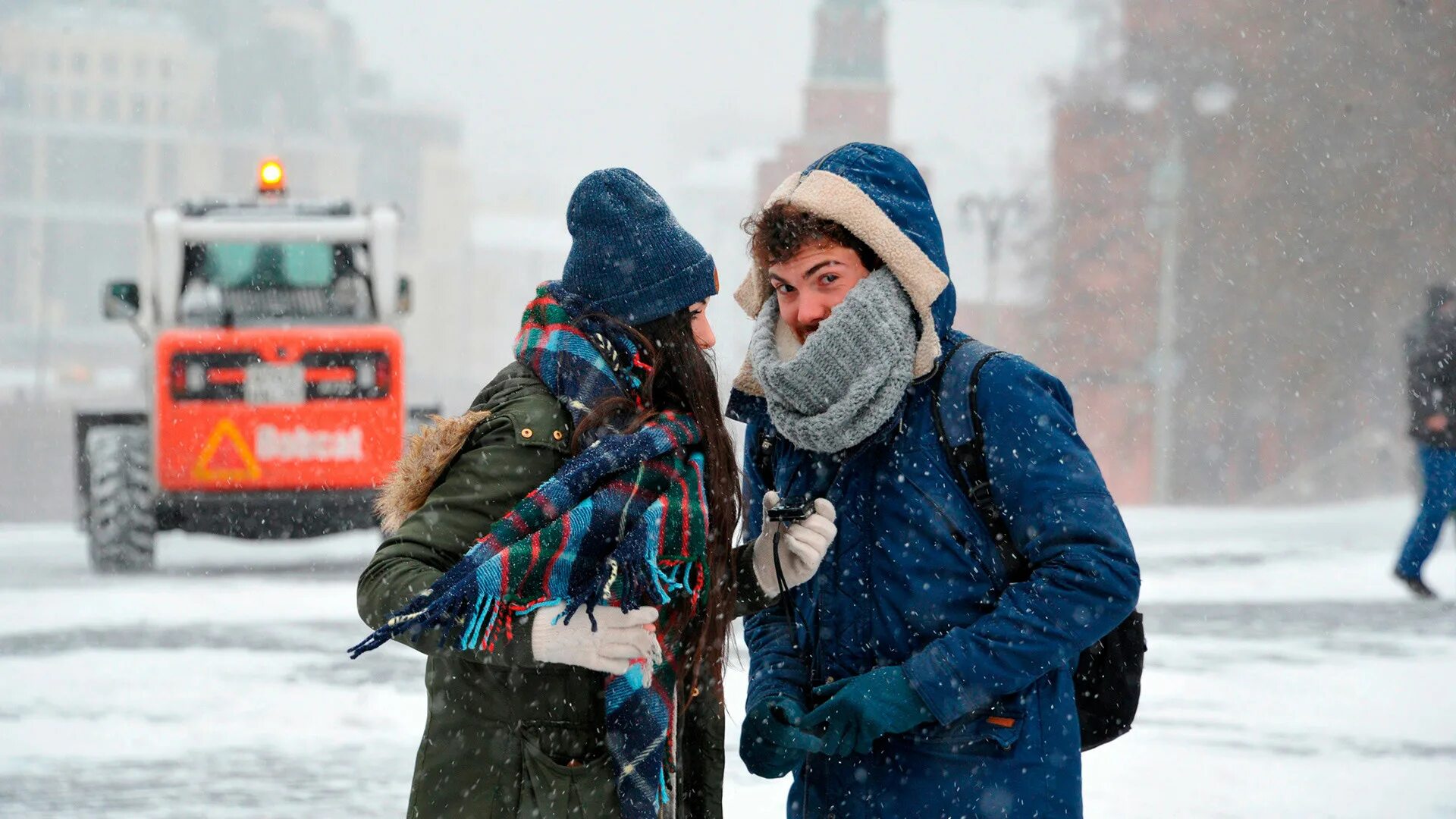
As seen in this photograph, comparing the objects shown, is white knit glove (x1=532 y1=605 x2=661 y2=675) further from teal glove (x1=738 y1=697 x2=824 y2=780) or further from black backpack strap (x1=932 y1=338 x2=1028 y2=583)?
black backpack strap (x1=932 y1=338 x2=1028 y2=583)

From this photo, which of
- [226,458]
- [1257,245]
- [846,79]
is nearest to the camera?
[226,458]

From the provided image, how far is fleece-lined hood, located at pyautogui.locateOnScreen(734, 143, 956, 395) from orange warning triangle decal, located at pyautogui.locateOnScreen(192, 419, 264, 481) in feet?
29.0

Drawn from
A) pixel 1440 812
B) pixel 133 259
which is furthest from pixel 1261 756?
pixel 133 259

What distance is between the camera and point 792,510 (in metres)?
2.33

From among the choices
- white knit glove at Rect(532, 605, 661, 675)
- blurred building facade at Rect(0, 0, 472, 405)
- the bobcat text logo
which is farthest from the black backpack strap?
blurred building facade at Rect(0, 0, 472, 405)

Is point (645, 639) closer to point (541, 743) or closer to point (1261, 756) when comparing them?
point (541, 743)

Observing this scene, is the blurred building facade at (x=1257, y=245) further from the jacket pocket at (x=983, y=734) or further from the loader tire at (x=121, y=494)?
the jacket pocket at (x=983, y=734)

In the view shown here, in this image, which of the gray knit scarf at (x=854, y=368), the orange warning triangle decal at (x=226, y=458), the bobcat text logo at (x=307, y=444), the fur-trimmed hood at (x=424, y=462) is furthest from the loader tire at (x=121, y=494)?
the gray knit scarf at (x=854, y=368)

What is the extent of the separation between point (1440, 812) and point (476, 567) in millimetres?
3992

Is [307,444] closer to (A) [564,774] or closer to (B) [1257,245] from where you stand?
(A) [564,774]

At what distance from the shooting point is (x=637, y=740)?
7.41 ft

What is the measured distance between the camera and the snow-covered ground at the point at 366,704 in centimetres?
521

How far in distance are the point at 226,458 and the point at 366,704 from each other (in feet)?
14.7

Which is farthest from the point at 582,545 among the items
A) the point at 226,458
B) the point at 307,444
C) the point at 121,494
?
the point at 121,494
